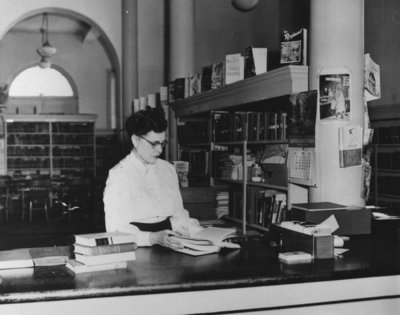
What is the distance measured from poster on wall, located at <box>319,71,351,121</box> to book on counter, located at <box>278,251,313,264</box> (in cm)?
150

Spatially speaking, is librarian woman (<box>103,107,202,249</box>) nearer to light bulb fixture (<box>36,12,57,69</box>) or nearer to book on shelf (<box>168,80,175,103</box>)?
book on shelf (<box>168,80,175,103</box>)

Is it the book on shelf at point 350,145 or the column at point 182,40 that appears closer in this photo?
the book on shelf at point 350,145

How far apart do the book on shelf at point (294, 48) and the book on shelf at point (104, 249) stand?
240 cm

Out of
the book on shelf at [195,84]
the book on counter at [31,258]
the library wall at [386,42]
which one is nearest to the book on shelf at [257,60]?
the book on shelf at [195,84]

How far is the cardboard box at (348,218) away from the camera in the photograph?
326 centimetres

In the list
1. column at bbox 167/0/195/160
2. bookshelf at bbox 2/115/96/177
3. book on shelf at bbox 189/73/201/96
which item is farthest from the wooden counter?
bookshelf at bbox 2/115/96/177

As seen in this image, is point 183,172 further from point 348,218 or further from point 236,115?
point 348,218

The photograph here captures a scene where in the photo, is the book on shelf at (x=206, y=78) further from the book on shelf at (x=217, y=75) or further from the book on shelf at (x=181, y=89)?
the book on shelf at (x=181, y=89)

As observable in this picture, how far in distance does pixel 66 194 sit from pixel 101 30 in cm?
405

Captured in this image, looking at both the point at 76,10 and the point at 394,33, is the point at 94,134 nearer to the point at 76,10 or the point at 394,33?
the point at 76,10

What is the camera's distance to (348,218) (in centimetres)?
332

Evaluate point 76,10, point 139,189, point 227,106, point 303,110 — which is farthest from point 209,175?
point 76,10

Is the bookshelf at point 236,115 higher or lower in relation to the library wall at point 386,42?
lower

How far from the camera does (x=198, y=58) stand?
11.4 m
